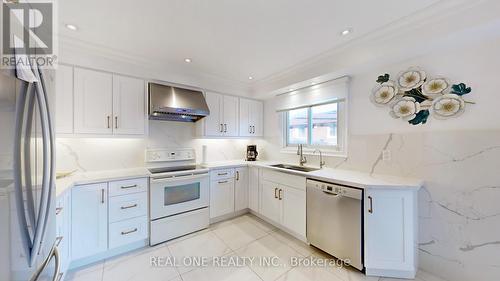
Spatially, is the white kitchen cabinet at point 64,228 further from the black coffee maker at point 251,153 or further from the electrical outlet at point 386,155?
the electrical outlet at point 386,155

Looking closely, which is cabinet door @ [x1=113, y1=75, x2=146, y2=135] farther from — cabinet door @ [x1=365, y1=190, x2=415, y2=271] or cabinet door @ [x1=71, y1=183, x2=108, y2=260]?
cabinet door @ [x1=365, y1=190, x2=415, y2=271]

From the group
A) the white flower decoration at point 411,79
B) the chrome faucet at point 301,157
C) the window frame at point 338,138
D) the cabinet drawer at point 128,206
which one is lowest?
the cabinet drawer at point 128,206

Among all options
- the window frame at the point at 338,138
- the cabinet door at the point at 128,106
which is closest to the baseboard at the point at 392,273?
the window frame at the point at 338,138

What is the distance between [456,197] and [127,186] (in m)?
3.37

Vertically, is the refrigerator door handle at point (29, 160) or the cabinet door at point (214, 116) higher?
the cabinet door at point (214, 116)

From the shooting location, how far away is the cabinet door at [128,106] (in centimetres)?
232

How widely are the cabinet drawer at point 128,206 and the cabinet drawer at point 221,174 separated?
0.94 meters

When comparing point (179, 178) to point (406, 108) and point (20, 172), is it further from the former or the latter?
point (406, 108)

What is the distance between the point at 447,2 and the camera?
56.6 inches

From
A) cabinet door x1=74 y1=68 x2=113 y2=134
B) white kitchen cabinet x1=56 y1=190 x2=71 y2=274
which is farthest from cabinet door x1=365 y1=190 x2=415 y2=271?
cabinet door x1=74 y1=68 x2=113 y2=134

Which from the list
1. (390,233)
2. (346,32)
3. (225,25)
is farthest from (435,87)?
(225,25)

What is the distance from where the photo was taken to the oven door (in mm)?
2330

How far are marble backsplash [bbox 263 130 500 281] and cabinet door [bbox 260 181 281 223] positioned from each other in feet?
4.85

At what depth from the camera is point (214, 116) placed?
3195 mm
